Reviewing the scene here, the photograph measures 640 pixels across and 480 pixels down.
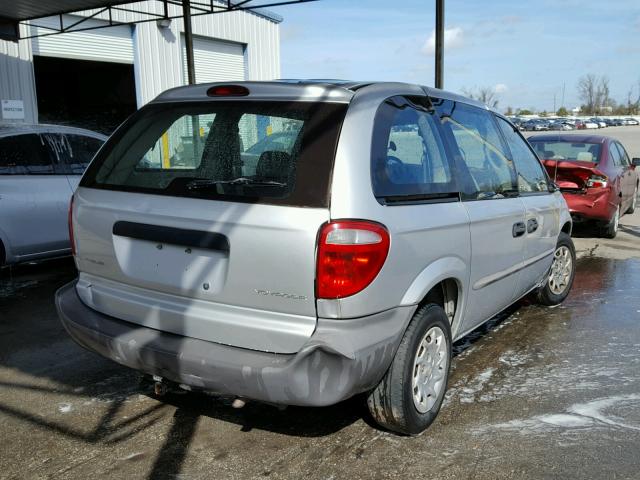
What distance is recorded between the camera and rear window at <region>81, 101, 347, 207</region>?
8.82 ft

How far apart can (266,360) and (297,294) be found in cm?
32

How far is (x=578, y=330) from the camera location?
197 inches

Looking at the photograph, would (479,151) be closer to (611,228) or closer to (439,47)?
(439,47)

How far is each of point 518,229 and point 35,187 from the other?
15.8 ft

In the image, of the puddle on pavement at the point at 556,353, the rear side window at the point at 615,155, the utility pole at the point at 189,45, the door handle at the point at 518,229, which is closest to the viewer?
the puddle on pavement at the point at 556,353

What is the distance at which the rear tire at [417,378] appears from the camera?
299cm

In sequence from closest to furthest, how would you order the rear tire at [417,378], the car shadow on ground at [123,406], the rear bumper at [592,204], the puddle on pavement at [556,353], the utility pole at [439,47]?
the rear tire at [417,378] → the car shadow on ground at [123,406] → the puddle on pavement at [556,353] → the rear bumper at [592,204] → the utility pole at [439,47]

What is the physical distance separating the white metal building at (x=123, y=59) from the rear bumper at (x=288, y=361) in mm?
12227

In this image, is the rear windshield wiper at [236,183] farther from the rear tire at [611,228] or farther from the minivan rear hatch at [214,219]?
the rear tire at [611,228]

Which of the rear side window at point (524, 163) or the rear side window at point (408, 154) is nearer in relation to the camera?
the rear side window at point (408, 154)

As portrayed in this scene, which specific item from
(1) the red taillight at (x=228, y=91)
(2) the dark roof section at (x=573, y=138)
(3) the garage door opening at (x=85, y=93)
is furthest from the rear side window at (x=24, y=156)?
(3) the garage door opening at (x=85, y=93)

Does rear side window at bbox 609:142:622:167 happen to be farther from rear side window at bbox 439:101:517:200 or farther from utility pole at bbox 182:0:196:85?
utility pole at bbox 182:0:196:85

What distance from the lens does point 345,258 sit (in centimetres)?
256

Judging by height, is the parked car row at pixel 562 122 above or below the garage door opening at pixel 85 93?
below
